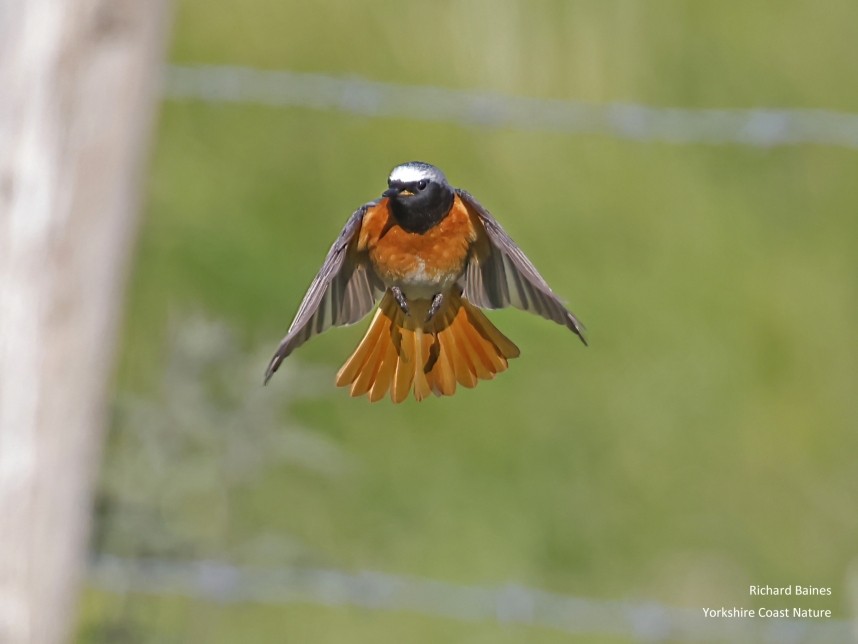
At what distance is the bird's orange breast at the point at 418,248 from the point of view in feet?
4.43

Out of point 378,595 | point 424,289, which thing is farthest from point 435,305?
point 378,595

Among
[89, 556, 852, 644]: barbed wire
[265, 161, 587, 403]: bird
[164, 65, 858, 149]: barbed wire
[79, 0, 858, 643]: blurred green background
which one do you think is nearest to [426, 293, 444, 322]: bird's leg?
[265, 161, 587, 403]: bird

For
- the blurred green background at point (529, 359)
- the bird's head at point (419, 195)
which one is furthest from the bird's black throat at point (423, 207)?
the blurred green background at point (529, 359)

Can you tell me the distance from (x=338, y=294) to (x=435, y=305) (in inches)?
A: 4.5

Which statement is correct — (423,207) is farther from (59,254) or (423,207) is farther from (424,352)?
(59,254)

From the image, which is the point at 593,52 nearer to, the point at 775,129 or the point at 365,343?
the point at 775,129

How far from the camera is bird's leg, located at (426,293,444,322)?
4.44 ft

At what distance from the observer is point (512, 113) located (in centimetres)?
218

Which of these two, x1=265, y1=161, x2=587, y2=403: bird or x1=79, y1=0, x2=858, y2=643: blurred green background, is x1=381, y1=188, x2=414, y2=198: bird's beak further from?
x1=79, y1=0, x2=858, y2=643: blurred green background

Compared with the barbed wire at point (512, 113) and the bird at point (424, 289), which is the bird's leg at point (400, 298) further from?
→ the barbed wire at point (512, 113)

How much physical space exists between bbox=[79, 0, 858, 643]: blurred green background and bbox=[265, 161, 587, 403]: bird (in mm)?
1347

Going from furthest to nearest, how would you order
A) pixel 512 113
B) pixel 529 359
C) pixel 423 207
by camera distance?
pixel 529 359
pixel 512 113
pixel 423 207

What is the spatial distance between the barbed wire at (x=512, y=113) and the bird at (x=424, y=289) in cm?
76

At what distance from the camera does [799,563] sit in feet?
11.9
